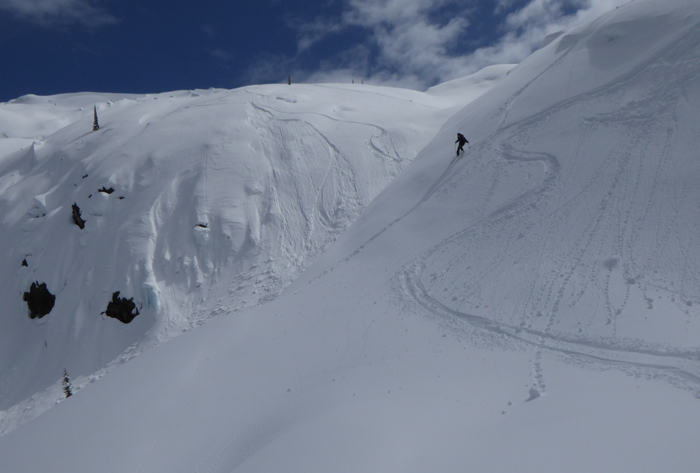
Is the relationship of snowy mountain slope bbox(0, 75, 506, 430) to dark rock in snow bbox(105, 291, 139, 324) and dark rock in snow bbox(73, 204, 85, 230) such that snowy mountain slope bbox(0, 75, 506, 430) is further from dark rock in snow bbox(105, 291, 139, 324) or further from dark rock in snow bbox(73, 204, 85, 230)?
dark rock in snow bbox(73, 204, 85, 230)

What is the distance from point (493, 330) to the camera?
8.27 metres

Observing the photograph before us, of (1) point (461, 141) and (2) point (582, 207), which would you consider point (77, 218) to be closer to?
(1) point (461, 141)

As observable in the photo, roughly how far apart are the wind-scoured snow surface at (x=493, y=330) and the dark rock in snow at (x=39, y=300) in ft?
28.0

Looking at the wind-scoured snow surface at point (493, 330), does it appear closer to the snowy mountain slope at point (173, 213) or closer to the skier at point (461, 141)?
the skier at point (461, 141)

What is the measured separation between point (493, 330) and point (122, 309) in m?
15.1

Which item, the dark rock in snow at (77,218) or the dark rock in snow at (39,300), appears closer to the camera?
the dark rock in snow at (39,300)

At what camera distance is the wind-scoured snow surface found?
5.45 m

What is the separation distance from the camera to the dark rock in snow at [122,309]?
16250mm

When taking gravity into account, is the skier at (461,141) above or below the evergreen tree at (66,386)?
above

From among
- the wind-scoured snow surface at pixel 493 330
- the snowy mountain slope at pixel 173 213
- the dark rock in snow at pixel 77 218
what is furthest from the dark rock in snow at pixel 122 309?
the dark rock in snow at pixel 77 218

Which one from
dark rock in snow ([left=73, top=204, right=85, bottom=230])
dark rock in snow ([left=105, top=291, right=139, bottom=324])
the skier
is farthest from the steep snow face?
dark rock in snow ([left=73, top=204, right=85, bottom=230])

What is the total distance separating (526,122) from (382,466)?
1400cm

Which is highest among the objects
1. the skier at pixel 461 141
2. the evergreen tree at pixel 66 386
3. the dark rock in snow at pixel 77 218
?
the dark rock in snow at pixel 77 218

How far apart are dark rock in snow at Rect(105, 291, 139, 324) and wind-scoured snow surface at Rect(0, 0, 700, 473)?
4096mm
